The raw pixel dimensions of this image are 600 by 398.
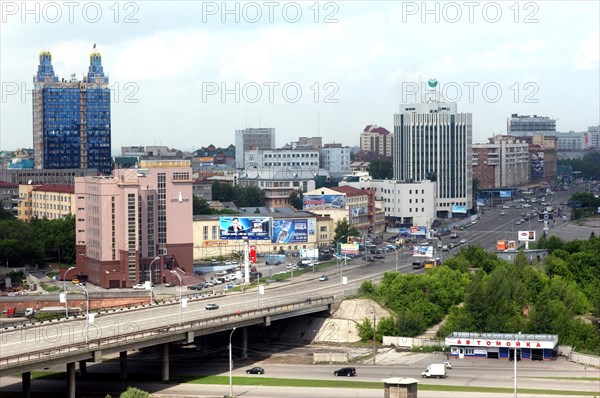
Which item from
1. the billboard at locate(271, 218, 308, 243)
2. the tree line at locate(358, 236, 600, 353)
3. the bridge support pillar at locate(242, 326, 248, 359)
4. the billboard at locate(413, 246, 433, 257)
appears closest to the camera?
the bridge support pillar at locate(242, 326, 248, 359)

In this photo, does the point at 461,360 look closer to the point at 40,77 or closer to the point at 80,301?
the point at 80,301

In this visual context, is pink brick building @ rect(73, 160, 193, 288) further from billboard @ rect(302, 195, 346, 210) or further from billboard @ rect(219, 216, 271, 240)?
billboard @ rect(302, 195, 346, 210)

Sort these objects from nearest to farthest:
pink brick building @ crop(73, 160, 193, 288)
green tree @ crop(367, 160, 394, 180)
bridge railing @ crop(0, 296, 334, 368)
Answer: bridge railing @ crop(0, 296, 334, 368) < pink brick building @ crop(73, 160, 193, 288) < green tree @ crop(367, 160, 394, 180)

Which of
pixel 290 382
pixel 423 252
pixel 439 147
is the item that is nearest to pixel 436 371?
pixel 290 382

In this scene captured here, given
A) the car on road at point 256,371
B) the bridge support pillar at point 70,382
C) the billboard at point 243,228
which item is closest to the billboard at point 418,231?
the billboard at point 243,228

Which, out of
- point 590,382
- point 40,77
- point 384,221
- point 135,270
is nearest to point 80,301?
point 135,270

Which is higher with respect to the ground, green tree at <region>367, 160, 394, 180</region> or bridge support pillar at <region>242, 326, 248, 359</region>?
green tree at <region>367, 160, 394, 180</region>

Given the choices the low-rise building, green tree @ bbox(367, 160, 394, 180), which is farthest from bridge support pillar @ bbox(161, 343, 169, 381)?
green tree @ bbox(367, 160, 394, 180)
